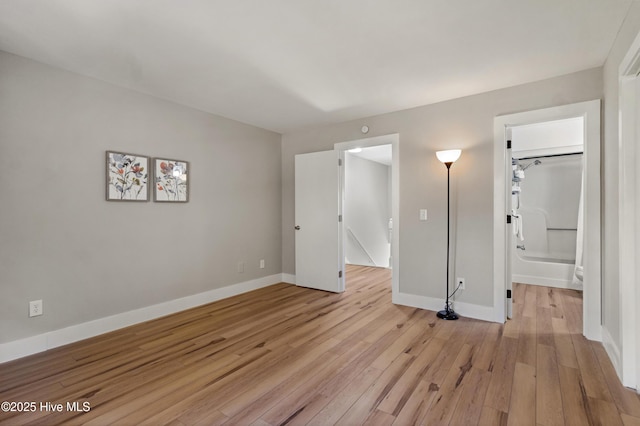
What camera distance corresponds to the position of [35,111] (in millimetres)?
2490

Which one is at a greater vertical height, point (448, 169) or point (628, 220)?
point (448, 169)

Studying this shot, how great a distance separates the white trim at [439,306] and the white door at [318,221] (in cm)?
96

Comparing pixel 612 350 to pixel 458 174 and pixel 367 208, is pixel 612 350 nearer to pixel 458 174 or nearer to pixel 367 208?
pixel 458 174

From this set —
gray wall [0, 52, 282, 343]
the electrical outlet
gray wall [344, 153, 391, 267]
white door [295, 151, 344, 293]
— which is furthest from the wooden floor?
gray wall [344, 153, 391, 267]

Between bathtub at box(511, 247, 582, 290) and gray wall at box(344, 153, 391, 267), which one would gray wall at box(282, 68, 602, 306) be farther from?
gray wall at box(344, 153, 391, 267)

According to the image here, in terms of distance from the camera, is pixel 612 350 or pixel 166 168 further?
pixel 166 168

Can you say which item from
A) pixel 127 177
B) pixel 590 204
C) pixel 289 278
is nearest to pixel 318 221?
pixel 289 278

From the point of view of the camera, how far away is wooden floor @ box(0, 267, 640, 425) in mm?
1714

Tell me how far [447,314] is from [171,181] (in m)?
3.52

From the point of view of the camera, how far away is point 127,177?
3059 millimetres

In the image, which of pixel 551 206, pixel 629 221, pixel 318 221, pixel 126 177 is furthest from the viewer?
pixel 551 206

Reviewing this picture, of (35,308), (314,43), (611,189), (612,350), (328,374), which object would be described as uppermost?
(314,43)

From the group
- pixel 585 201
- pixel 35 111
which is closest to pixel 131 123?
pixel 35 111

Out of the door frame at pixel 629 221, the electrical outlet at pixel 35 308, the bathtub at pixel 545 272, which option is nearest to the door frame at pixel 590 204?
the door frame at pixel 629 221
